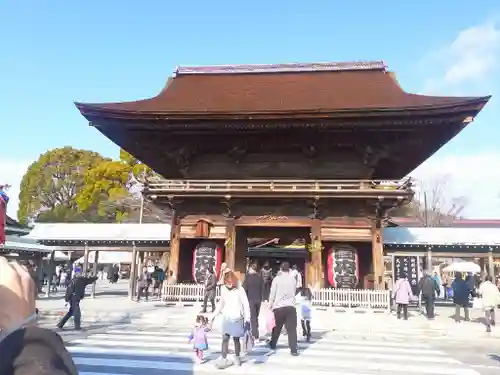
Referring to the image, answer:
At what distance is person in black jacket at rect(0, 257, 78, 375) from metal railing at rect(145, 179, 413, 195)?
14977mm

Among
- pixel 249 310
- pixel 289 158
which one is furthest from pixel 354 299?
pixel 249 310

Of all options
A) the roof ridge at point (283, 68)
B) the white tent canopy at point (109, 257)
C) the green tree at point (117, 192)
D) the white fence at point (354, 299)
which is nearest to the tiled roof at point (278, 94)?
the roof ridge at point (283, 68)

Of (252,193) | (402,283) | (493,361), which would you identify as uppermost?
(252,193)

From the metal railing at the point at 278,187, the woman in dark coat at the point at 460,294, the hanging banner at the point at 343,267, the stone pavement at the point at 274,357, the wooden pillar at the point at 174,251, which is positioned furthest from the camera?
the wooden pillar at the point at 174,251

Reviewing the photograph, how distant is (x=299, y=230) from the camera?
18.5m

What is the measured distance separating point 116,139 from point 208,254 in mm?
6500

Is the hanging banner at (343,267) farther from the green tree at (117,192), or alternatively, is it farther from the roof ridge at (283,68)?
the green tree at (117,192)

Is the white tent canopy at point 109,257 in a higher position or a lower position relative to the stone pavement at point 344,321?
higher

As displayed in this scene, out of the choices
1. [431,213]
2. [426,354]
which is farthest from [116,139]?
[431,213]

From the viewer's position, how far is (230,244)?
17.4 metres

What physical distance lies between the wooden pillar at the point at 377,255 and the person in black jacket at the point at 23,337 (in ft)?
53.3

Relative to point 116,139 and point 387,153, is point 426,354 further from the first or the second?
point 116,139

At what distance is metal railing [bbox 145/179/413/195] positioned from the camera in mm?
16266

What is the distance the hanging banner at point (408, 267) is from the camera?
60.6 feet
